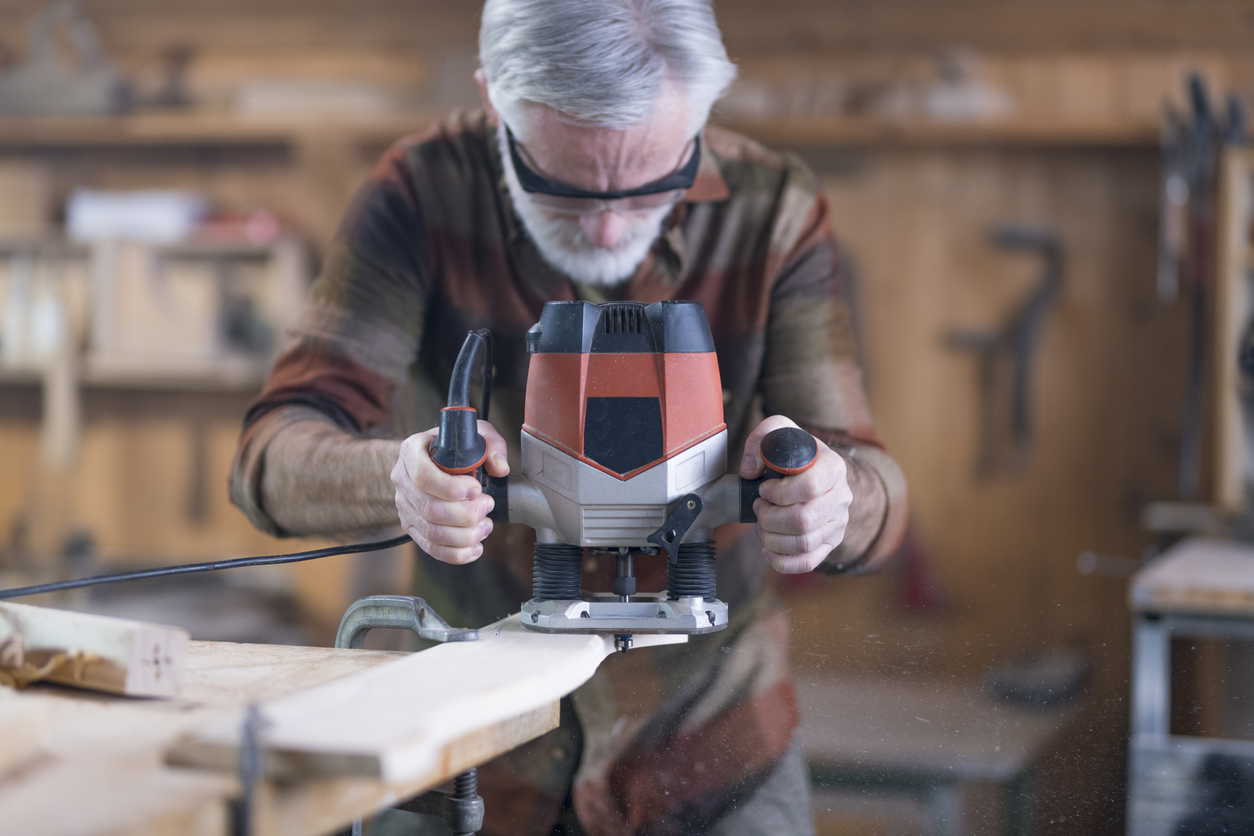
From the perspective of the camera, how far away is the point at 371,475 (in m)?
1.03

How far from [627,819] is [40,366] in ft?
8.26

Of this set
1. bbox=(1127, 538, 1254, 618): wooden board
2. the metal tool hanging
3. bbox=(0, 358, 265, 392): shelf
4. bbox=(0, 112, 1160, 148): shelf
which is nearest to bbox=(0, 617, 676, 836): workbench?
bbox=(1127, 538, 1254, 618): wooden board

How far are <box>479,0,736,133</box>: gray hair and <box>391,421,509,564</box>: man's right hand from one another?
12.4 inches

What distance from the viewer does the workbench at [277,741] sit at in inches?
20.7

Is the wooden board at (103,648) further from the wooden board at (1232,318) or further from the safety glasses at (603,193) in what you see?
the wooden board at (1232,318)

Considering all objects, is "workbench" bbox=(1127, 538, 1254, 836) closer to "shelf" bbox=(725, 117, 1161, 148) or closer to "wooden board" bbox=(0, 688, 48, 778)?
"wooden board" bbox=(0, 688, 48, 778)

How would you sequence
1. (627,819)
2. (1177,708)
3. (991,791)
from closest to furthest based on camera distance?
(991,791)
(627,819)
(1177,708)

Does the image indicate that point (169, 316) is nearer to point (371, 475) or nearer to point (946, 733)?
point (371, 475)

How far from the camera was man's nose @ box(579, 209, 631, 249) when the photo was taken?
106 centimetres

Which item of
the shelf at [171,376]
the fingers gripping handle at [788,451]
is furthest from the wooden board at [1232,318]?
the shelf at [171,376]

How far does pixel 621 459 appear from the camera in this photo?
807 mm

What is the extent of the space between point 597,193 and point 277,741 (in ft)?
1.99

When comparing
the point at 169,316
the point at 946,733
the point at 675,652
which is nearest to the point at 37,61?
the point at 169,316

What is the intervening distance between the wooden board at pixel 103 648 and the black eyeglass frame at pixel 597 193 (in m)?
0.53
